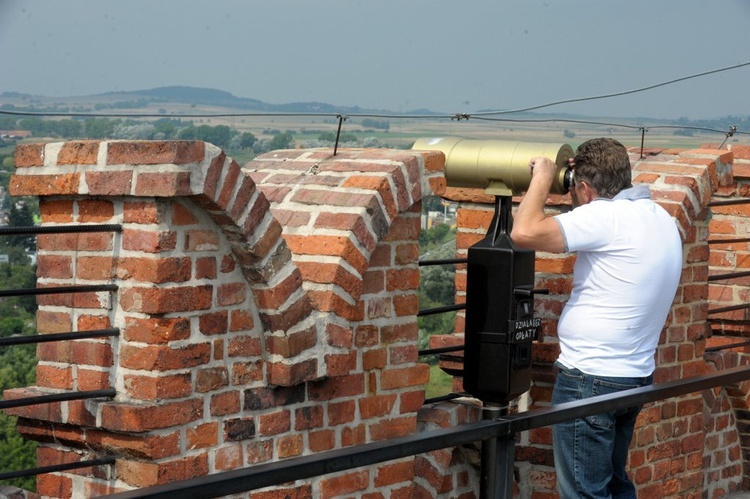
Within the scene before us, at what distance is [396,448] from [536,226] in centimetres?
132

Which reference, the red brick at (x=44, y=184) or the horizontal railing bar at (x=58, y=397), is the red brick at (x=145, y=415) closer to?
the horizontal railing bar at (x=58, y=397)

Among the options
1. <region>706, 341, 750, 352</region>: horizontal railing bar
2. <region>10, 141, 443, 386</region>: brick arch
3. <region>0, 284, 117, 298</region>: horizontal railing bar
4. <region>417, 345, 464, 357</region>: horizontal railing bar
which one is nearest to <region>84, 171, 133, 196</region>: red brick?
<region>10, 141, 443, 386</region>: brick arch

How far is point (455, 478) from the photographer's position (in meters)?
4.51

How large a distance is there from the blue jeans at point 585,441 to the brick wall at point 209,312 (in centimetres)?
58

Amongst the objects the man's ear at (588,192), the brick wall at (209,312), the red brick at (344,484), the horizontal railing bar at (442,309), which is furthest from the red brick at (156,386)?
the man's ear at (588,192)

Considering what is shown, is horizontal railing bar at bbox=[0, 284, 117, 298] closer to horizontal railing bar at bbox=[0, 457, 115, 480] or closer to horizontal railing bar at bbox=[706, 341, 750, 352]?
horizontal railing bar at bbox=[0, 457, 115, 480]

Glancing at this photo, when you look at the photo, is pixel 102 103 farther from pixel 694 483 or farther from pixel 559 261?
pixel 694 483

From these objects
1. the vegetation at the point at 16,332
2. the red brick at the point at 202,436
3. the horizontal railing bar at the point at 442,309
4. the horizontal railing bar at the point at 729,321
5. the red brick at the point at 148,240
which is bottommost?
the vegetation at the point at 16,332

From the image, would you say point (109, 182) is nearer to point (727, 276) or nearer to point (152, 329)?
point (152, 329)

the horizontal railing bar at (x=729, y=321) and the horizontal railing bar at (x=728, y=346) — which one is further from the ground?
the horizontal railing bar at (x=729, y=321)

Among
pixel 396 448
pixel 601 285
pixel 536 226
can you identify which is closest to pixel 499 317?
pixel 536 226

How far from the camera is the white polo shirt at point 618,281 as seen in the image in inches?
147

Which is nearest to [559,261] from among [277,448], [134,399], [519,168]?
[519,168]

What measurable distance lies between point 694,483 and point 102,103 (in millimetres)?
4022
